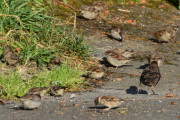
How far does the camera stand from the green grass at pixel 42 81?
6082 millimetres

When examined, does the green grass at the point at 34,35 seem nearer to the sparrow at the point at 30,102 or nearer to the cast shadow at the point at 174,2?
the sparrow at the point at 30,102

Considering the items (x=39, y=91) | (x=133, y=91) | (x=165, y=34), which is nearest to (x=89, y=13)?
(x=165, y=34)

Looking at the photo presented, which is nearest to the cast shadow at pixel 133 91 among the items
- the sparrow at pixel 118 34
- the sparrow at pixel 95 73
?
the sparrow at pixel 95 73

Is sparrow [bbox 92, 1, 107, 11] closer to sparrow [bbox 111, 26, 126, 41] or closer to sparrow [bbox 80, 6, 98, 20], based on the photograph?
sparrow [bbox 80, 6, 98, 20]

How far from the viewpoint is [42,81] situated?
6668 millimetres

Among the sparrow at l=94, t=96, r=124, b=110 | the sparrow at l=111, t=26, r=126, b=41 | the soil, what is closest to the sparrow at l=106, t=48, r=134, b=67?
the soil

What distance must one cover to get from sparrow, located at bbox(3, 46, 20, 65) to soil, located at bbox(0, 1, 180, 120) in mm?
1633

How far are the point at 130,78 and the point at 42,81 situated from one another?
224 centimetres

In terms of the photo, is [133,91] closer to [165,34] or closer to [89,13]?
[165,34]

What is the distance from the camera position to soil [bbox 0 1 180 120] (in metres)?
5.38

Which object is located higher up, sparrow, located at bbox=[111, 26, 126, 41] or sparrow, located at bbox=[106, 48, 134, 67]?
sparrow, located at bbox=[111, 26, 126, 41]

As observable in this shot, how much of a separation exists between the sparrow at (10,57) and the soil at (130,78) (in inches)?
64.3

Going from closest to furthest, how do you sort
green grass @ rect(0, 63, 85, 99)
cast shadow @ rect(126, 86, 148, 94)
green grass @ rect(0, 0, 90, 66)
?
green grass @ rect(0, 63, 85, 99), cast shadow @ rect(126, 86, 148, 94), green grass @ rect(0, 0, 90, 66)

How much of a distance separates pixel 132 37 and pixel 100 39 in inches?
54.0
